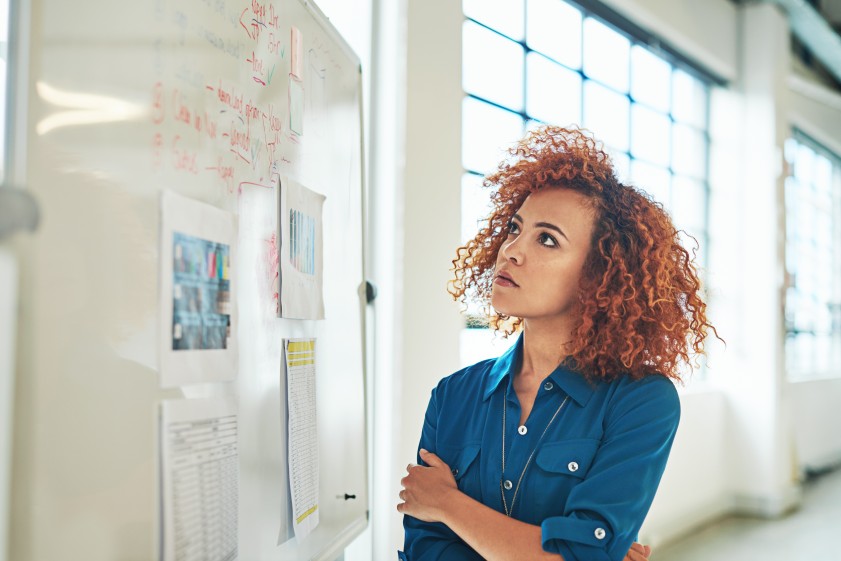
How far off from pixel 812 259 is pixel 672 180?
10.7ft

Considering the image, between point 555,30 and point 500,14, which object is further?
point 555,30

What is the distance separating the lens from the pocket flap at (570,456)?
1.64 metres

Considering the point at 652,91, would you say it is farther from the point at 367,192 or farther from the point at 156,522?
the point at 156,522

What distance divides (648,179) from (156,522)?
4.71m

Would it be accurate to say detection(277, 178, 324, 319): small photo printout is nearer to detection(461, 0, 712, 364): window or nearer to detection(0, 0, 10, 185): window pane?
detection(0, 0, 10, 185): window pane

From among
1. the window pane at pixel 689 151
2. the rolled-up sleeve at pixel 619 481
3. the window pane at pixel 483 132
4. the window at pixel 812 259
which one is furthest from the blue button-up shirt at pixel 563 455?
the window at pixel 812 259

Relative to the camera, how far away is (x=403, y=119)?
9.12 feet

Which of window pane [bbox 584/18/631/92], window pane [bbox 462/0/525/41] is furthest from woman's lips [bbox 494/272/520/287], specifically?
window pane [bbox 584/18/631/92]

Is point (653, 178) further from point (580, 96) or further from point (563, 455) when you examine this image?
point (563, 455)

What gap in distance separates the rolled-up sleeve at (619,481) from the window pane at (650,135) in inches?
146

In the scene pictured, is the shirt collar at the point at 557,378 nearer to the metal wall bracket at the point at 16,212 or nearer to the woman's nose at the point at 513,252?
the woman's nose at the point at 513,252

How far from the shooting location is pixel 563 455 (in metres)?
1.66

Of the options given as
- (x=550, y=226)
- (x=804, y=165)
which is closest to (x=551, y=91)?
(x=550, y=226)

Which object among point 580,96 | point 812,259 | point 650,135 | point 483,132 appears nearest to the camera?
point 483,132
